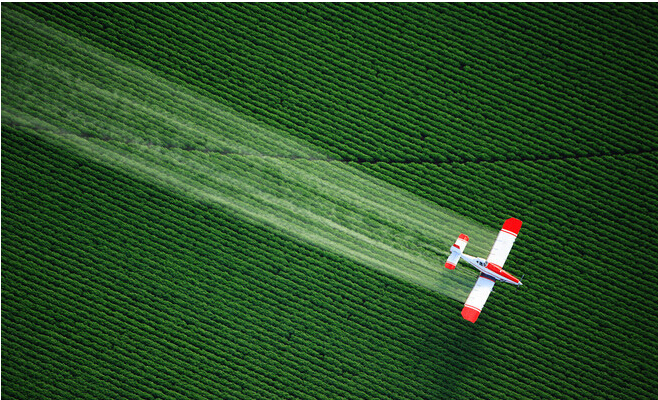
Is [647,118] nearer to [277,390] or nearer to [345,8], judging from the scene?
[345,8]

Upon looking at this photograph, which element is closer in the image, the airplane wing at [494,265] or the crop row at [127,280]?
the airplane wing at [494,265]

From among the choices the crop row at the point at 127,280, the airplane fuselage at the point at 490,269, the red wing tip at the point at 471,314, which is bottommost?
the crop row at the point at 127,280

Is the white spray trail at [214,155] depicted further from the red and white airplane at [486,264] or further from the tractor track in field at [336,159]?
the red and white airplane at [486,264]

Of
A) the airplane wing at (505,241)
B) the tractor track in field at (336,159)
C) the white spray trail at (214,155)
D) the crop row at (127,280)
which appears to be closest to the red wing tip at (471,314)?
the white spray trail at (214,155)

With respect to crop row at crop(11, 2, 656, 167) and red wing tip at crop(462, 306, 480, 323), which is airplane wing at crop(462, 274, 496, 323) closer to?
red wing tip at crop(462, 306, 480, 323)

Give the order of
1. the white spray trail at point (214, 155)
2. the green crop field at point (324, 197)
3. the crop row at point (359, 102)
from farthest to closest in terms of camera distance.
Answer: the crop row at point (359, 102)
the white spray trail at point (214, 155)
the green crop field at point (324, 197)

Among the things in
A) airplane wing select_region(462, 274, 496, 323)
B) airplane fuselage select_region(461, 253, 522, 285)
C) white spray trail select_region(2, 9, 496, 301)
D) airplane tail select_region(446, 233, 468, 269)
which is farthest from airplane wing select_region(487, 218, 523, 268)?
airplane tail select_region(446, 233, 468, 269)

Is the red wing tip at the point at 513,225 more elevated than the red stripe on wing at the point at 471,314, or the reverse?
the red wing tip at the point at 513,225
